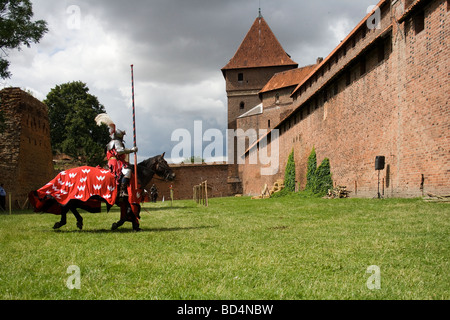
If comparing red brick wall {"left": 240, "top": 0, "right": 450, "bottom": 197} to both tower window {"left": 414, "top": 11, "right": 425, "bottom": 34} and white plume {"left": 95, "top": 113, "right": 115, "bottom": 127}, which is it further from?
white plume {"left": 95, "top": 113, "right": 115, "bottom": 127}

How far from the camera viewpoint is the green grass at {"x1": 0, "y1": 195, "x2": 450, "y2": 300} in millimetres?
3165

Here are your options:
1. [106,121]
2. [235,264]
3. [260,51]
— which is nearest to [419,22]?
[106,121]

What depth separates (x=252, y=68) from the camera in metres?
58.8

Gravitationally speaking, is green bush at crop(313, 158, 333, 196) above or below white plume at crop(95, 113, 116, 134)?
below

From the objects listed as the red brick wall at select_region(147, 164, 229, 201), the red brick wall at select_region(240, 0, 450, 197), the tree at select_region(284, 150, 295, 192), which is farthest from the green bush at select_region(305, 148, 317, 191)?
the red brick wall at select_region(147, 164, 229, 201)

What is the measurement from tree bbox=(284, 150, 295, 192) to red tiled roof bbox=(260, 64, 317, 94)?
20.4 metres

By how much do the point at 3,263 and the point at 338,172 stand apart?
61.1 feet

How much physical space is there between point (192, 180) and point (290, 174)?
2061 centimetres

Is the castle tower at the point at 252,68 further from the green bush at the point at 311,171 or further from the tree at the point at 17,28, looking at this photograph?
the tree at the point at 17,28

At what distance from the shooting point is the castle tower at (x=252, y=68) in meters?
58.3

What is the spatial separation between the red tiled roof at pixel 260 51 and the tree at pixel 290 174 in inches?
1182
